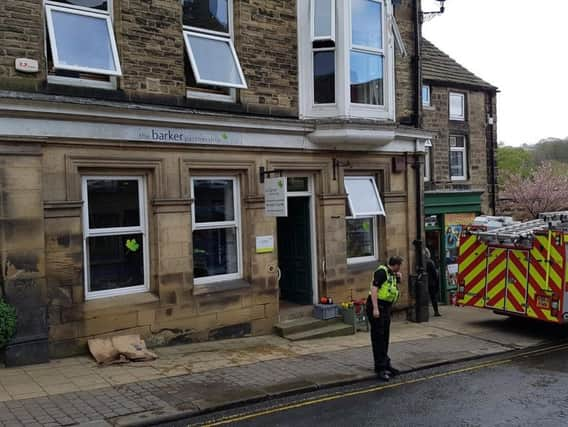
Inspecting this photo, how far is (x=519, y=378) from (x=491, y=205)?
16.7 m

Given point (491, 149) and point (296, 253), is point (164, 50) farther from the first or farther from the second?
point (491, 149)

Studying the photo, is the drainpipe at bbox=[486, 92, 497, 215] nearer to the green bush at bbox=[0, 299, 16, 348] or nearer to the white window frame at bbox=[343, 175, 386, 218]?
the white window frame at bbox=[343, 175, 386, 218]

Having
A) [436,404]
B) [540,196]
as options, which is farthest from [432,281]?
[540,196]

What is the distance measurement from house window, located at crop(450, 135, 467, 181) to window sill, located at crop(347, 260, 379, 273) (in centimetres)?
1113

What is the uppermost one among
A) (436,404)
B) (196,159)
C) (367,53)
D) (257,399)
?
(367,53)

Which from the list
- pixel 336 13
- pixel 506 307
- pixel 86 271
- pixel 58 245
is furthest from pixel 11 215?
pixel 506 307

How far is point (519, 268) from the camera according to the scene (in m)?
12.3

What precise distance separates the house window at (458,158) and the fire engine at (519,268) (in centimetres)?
1038

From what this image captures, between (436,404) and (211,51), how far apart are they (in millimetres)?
6786

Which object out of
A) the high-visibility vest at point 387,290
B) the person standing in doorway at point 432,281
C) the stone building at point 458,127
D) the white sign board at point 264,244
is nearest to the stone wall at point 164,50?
the white sign board at point 264,244

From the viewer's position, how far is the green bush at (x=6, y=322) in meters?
7.98

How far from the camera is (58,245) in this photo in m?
8.80

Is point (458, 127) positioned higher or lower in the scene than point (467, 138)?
higher

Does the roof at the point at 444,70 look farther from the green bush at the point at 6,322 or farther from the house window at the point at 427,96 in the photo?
the green bush at the point at 6,322
